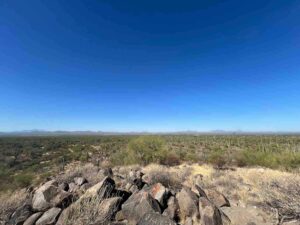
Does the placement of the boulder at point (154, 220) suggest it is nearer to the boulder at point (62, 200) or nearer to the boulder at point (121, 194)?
the boulder at point (121, 194)

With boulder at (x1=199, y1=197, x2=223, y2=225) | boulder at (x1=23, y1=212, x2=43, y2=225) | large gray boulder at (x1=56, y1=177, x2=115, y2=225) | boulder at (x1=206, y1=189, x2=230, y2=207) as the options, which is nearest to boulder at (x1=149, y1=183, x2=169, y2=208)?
boulder at (x1=199, y1=197, x2=223, y2=225)

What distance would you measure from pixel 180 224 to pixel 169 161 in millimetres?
16874

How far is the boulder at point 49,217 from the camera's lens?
6.27m

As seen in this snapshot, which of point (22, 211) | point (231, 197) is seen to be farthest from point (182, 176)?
point (22, 211)

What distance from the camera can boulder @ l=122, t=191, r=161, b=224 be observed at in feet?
22.1

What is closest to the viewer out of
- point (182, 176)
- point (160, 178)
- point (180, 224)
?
point (180, 224)

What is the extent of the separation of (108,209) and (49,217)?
5.15 ft

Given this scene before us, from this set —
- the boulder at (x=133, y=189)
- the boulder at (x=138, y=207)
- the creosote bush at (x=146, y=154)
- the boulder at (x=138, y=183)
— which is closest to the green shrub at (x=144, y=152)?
the creosote bush at (x=146, y=154)

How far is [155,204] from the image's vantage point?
7258mm

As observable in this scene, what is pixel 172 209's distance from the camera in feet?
25.5

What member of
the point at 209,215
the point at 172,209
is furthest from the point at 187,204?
the point at 209,215

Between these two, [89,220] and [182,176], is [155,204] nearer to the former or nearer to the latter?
[89,220]

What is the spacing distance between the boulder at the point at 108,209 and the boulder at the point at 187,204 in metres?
2.09

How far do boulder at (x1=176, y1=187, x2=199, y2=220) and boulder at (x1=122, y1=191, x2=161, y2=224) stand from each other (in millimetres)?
986
